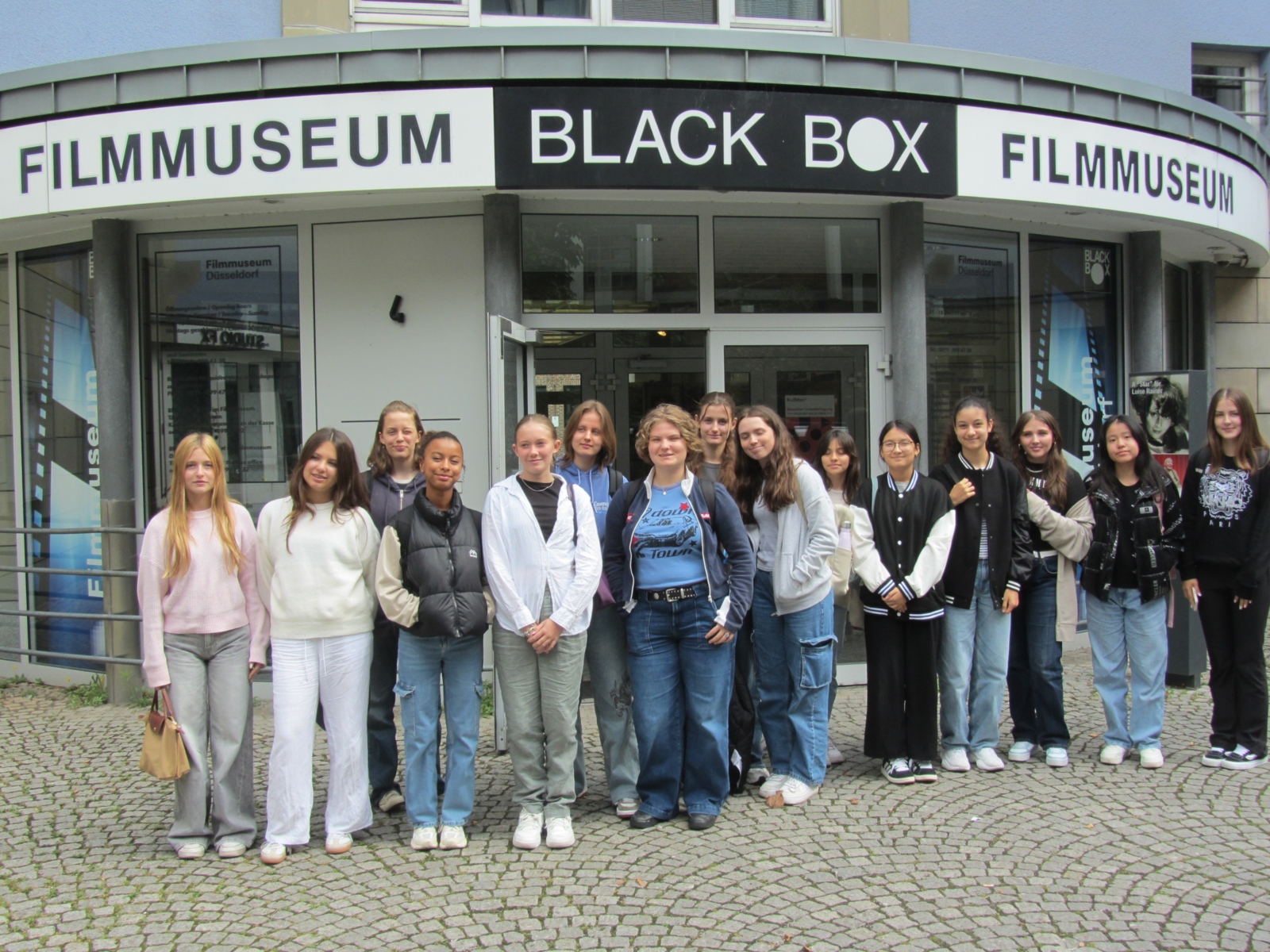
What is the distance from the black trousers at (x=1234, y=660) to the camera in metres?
5.41

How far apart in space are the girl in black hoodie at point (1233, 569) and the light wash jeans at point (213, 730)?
4527mm

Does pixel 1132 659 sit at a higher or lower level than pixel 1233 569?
lower

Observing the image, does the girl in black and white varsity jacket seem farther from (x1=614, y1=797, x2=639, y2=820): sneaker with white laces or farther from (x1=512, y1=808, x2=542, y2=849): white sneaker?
(x1=512, y1=808, x2=542, y2=849): white sneaker

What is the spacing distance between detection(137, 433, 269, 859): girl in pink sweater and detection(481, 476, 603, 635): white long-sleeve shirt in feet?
3.42

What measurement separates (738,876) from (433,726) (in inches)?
54.2

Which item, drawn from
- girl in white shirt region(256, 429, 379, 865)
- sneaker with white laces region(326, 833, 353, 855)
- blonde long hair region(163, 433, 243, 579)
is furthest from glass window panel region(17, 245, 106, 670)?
sneaker with white laces region(326, 833, 353, 855)

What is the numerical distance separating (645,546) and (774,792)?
1317mm

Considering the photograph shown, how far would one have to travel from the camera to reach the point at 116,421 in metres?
7.35

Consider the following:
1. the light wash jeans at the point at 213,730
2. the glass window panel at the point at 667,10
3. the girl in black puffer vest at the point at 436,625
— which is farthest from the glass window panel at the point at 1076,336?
the light wash jeans at the point at 213,730

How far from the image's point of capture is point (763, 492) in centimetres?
507

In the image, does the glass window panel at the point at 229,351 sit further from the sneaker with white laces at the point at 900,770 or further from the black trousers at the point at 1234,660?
the black trousers at the point at 1234,660

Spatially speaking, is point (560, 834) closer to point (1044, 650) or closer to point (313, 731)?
point (313, 731)

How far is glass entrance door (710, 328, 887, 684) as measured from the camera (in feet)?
24.2

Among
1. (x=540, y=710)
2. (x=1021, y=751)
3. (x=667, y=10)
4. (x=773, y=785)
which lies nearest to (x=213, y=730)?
(x=540, y=710)
